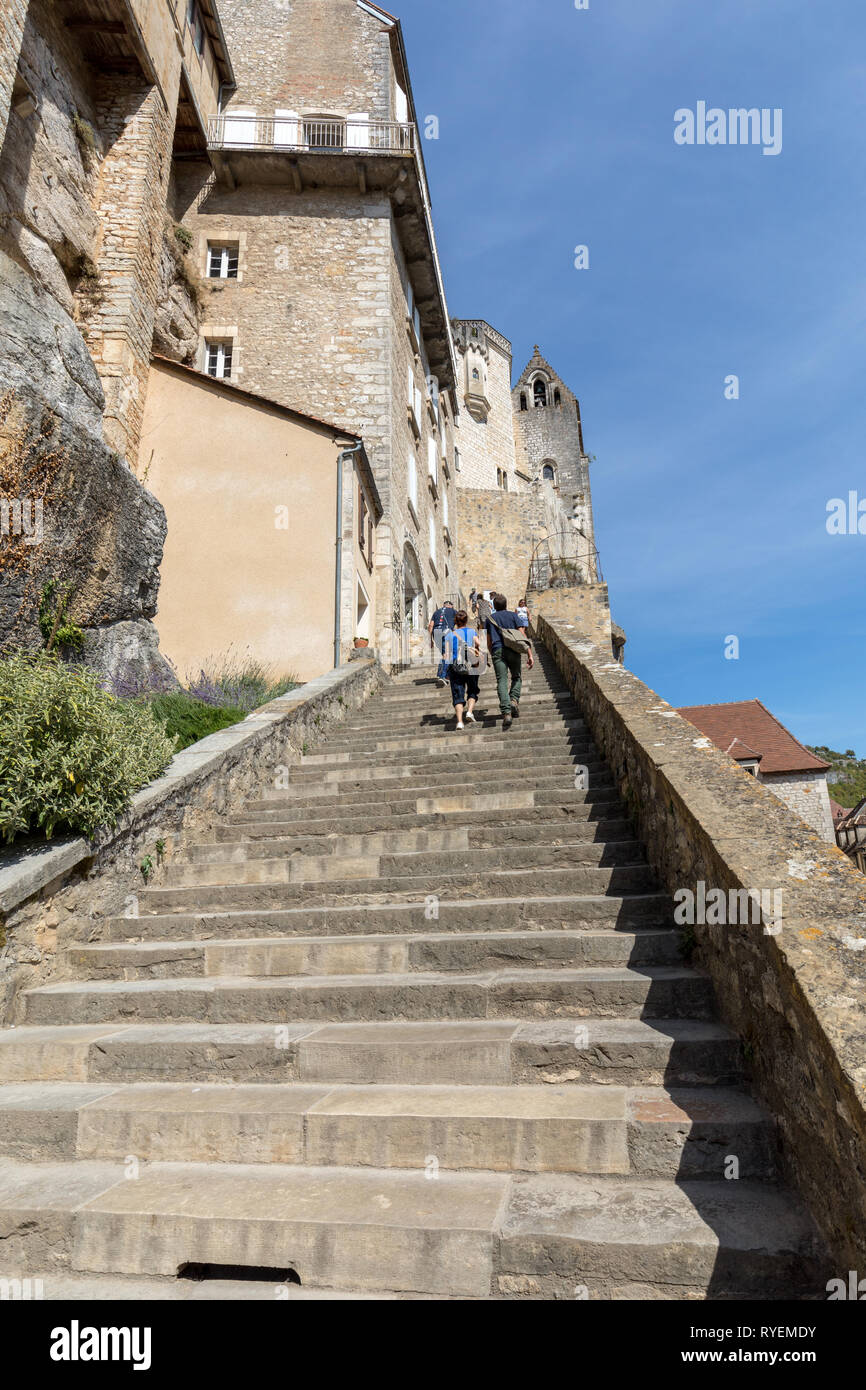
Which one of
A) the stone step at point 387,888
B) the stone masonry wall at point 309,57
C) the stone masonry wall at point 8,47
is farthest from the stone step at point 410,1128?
the stone masonry wall at point 309,57

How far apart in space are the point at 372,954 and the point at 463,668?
4891mm

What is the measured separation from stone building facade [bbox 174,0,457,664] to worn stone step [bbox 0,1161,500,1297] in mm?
12782

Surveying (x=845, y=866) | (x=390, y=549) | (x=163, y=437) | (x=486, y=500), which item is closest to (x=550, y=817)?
(x=845, y=866)

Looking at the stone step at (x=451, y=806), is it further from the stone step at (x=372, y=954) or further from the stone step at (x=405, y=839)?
the stone step at (x=372, y=954)

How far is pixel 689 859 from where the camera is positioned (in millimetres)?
3680

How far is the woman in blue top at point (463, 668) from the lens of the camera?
8523mm

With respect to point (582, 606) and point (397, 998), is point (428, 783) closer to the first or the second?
point (397, 998)

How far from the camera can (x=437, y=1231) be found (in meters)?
2.24

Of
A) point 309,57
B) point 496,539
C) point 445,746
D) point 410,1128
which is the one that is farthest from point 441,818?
point 496,539

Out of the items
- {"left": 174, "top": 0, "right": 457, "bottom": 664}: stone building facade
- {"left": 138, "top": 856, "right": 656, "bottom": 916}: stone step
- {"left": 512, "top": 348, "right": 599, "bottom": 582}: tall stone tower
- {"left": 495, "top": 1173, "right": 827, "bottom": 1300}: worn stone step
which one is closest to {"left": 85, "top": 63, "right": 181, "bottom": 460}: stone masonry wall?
{"left": 174, "top": 0, "right": 457, "bottom": 664}: stone building facade

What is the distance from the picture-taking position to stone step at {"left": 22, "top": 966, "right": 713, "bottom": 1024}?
328 centimetres

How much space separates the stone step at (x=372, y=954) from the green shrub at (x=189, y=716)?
9.85ft

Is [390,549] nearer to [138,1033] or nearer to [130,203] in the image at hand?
[130,203]
